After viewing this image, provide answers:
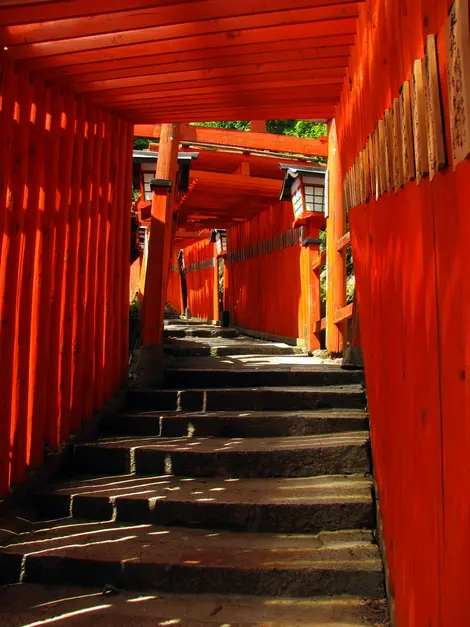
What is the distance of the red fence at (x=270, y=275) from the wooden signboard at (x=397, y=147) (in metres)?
5.75

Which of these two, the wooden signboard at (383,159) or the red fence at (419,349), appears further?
the wooden signboard at (383,159)

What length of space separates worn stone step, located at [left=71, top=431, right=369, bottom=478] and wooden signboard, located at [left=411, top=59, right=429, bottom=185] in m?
2.70

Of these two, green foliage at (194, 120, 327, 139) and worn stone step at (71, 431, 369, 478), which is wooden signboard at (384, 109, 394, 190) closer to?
worn stone step at (71, 431, 369, 478)

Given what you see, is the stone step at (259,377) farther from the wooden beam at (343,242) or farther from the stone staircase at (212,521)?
the wooden beam at (343,242)

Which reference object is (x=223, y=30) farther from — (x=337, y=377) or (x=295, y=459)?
(x=337, y=377)

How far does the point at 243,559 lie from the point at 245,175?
7753 millimetres

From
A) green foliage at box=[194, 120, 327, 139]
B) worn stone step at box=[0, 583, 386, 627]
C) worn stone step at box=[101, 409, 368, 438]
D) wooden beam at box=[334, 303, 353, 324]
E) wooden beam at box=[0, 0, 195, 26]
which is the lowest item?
worn stone step at box=[0, 583, 386, 627]

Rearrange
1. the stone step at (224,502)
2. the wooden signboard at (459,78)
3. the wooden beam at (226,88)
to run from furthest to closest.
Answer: the wooden beam at (226,88) < the stone step at (224,502) < the wooden signboard at (459,78)

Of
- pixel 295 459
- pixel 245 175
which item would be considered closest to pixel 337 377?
pixel 295 459

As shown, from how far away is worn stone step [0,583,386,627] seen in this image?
8.90ft

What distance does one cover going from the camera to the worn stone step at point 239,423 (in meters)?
4.46

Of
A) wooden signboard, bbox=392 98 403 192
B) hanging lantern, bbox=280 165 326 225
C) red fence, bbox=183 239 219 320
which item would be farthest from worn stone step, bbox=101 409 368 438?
red fence, bbox=183 239 219 320

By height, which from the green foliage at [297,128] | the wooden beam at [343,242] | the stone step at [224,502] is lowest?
the stone step at [224,502]

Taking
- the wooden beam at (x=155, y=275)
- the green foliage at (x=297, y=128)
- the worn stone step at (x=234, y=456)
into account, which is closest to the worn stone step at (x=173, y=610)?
the worn stone step at (x=234, y=456)
